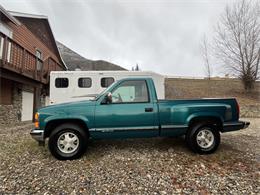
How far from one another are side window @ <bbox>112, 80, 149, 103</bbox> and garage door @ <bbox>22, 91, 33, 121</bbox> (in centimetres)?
1009

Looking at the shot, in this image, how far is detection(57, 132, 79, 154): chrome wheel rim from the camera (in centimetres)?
385

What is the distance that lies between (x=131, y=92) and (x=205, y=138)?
2.11 meters

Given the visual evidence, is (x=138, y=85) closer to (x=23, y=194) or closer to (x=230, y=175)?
(x=230, y=175)

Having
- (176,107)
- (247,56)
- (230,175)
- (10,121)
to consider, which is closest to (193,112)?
(176,107)

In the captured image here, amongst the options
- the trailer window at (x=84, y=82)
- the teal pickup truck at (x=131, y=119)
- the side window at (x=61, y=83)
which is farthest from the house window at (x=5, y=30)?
the teal pickup truck at (x=131, y=119)

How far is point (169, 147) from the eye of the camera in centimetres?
465

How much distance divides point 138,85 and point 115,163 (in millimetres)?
1868

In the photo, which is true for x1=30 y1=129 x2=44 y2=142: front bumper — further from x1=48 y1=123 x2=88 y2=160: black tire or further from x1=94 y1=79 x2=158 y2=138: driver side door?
x1=94 y1=79 x2=158 y2=138: driver side door

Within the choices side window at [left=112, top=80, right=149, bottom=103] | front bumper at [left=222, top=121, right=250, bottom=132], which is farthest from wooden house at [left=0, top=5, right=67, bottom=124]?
front bumper at [left=222, top=121, right=250, bottom=132]

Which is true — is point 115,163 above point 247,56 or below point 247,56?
below

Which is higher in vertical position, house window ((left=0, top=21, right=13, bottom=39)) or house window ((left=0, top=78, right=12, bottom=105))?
house window ((left=0, top=21, right=13, bottom=39))

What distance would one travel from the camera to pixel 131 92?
418cm

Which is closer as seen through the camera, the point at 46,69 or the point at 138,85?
the point at 138,85

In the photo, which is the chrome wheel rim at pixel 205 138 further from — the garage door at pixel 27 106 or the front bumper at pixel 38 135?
the garage door at pixel 27 106
